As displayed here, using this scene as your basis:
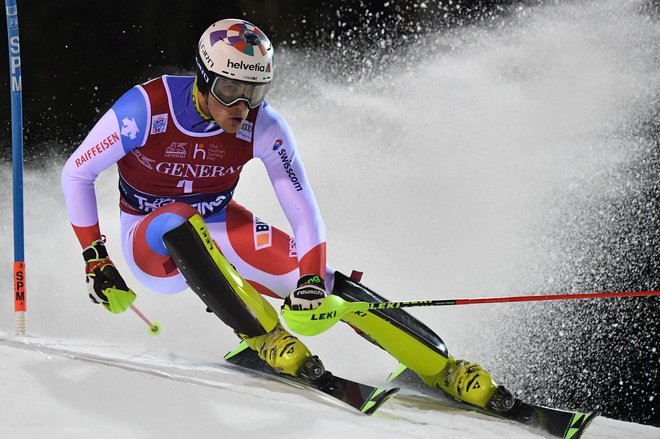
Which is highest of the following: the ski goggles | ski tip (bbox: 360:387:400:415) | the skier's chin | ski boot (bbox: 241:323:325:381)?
the ski goggles

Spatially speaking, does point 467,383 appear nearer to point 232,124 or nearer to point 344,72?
point 232,124

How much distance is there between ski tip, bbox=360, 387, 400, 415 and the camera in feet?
8.89

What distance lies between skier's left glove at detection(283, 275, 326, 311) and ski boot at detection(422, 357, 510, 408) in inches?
25.5

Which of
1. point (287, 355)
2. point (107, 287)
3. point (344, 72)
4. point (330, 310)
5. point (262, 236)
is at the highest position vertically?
point (344, 72)

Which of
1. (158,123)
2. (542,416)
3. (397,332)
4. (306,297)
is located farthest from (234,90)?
(542,416)

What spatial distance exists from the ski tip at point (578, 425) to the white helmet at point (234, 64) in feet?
5.36

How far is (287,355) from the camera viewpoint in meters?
2.97

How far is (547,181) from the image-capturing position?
20.7 ft

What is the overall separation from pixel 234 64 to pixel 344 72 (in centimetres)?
376

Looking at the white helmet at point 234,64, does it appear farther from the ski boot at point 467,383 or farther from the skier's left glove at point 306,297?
the ski boot at point 467,383

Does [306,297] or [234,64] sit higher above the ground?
[234,64]

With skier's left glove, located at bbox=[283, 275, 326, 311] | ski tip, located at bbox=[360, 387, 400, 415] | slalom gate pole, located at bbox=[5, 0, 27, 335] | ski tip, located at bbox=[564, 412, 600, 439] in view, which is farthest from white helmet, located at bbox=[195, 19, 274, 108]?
ski tip, located at bbox=[564, 412, 600, 439]

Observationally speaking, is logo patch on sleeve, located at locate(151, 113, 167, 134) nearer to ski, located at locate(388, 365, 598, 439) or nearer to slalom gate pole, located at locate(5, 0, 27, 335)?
slalom gate pole, located at locate(5, 0, 27, 335)

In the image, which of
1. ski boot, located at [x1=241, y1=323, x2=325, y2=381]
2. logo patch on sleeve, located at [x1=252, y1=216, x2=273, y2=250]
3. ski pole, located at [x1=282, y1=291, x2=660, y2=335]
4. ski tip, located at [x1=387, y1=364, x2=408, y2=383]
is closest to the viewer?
ski pole, located at [x1=282, y1=291, x2=660, y2=335]
